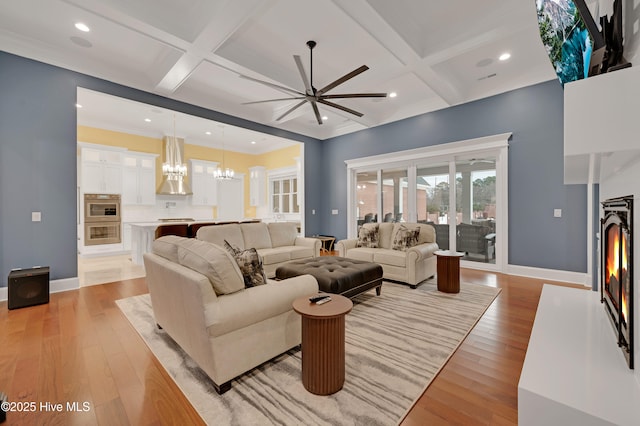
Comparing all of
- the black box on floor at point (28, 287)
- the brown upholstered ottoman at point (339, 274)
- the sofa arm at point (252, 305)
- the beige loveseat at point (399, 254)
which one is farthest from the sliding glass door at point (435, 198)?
the black box on floor at point (28, 287)

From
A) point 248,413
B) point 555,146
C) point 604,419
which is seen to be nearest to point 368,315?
point 248,413

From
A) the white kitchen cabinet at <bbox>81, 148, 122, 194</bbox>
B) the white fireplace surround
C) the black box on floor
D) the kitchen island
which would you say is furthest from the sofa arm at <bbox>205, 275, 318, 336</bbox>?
the white kitchen cabinet at <bbox>81, 148, 122, 194</bbox>

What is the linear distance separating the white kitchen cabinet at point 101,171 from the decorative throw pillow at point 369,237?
6.51 m

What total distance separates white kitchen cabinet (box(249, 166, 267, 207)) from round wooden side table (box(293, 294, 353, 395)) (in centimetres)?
812

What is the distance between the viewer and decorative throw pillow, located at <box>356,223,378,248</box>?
448 cm

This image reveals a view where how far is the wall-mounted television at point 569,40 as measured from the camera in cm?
139

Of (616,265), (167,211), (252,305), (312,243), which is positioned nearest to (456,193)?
(312,243)

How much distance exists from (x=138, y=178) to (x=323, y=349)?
7.64 metres

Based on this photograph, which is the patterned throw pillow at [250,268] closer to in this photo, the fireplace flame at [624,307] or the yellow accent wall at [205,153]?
the fireplace flame at [624,307]

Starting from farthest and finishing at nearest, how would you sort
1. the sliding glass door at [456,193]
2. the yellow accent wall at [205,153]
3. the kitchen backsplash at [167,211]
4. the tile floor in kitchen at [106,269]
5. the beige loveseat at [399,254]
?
the kitchen backsplash at [167,211]
the yellow accent wall at [205,153]
the sliding glass door at [456,193]
the tile floor in kitchen at [106,269]
the beige loveseat at [399,254]

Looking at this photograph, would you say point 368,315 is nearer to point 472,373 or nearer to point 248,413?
point 472,373

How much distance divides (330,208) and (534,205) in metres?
4.60

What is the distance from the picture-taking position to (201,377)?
1.81m

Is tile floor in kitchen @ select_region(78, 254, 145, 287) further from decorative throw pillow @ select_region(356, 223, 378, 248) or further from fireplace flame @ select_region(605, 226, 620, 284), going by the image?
fireplace flame @ select_region(605, 226, 620, 284)
